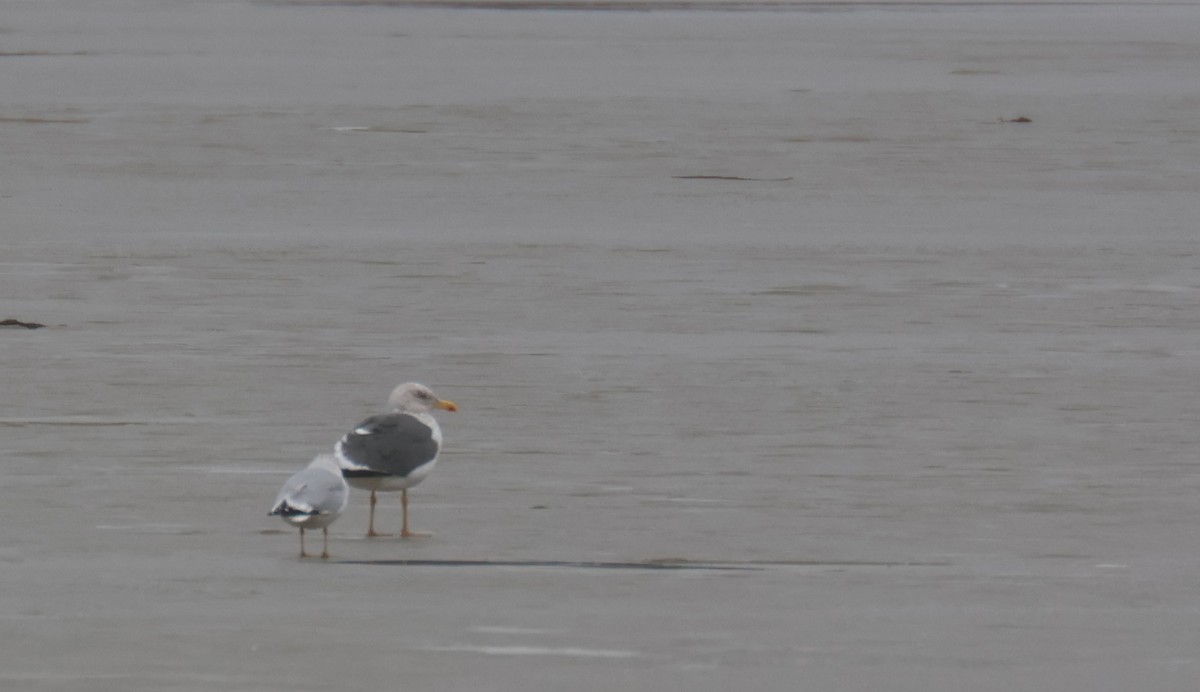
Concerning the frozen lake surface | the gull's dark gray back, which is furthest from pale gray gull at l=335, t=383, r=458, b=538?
the frozen lake surface

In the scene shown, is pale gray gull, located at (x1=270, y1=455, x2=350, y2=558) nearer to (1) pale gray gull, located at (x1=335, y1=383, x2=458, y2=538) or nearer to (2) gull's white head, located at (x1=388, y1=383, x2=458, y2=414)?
(1) pale gray gull, located at (x1=335, y1=383, x2=458, y2=538)

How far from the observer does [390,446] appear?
669 centimetres

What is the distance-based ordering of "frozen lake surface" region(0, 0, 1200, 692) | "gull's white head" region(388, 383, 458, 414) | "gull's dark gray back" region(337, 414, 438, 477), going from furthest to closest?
"gull's white head" region(388, 383, 458, 414) < "gull's dark gray back" region(337, 414, 438, 477) < "frozen lake surface" region(0, 0, 1200, 692)

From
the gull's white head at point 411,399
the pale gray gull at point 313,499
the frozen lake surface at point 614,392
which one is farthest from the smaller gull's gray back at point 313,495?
the gull's white head at point 411,399

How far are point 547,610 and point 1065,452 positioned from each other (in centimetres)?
273

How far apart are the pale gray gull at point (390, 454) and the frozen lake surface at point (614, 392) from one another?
0.61ft

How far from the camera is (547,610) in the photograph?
5.99 meters

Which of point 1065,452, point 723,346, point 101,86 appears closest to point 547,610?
point 1065,452

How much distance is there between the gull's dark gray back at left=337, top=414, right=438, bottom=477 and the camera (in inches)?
261

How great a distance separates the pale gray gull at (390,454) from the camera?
21.8 feet

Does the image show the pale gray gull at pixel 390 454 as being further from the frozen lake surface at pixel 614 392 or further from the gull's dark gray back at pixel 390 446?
the frozen lake surface at pixel 614 392

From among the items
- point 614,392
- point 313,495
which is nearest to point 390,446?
point 313,495

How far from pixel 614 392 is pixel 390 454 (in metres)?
2.56

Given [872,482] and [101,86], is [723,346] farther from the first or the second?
[101,86]
